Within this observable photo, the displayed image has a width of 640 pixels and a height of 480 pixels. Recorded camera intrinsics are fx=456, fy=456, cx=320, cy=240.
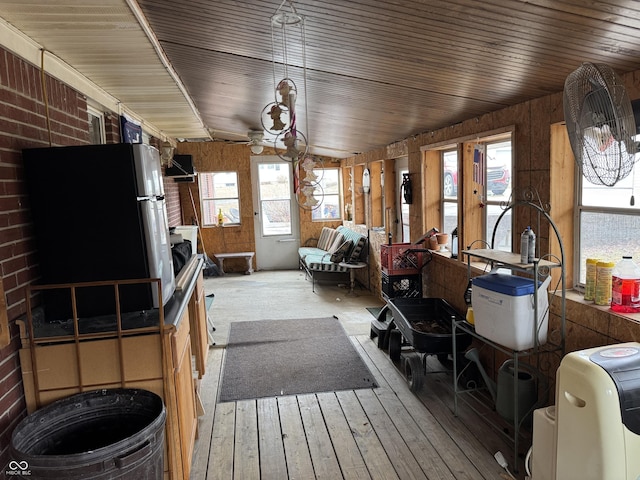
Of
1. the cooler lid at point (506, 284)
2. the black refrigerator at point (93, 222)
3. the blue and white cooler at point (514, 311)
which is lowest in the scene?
the blue and white cooler at point (514, 311)

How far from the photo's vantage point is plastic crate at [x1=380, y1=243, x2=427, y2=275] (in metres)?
4.56

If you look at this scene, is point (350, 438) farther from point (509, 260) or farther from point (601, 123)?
point (601, 123)

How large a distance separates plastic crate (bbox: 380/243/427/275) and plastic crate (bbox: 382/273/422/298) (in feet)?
0.17

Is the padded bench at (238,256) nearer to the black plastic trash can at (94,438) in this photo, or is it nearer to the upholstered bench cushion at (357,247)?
the upholstered bench cushion at (357,247)

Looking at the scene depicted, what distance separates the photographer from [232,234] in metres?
8.56

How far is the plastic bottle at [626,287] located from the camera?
2.27m

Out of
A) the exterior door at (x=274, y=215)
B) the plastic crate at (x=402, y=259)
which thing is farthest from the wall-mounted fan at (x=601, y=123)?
the exterior door at (x=274, y=215)

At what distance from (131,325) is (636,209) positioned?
2546mm

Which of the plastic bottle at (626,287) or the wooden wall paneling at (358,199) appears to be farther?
the wooden wall paneling at (358,199)

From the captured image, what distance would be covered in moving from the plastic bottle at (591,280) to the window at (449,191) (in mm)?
1912

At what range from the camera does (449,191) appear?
457 cm

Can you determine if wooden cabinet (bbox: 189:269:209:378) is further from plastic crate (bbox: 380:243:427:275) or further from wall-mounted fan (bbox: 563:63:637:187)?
wall-mounted fan (bbox: 563:63:637:187)

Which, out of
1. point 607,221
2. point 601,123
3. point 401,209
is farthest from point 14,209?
point 401,209

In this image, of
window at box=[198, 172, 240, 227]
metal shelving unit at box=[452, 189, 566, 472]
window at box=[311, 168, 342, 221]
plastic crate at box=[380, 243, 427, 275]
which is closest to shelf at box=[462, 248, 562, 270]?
metal shelving unit at box=[452, 189, 566, 472]
